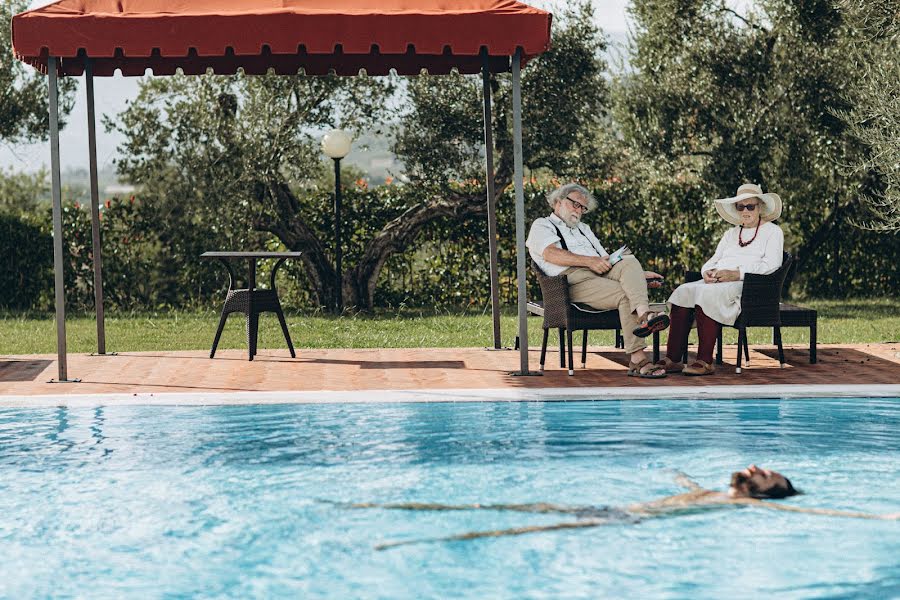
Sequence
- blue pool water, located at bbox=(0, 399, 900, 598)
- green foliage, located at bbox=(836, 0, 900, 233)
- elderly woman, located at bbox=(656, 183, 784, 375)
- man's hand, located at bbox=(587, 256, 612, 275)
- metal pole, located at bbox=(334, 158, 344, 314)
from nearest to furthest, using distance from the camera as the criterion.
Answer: blue pool water, located at bbox=(0, 399, 900, 598) → man's hand, located at bbox=(587, 256, 612, 275) → elderly woman, located at bbox=(656, 183, 784, 375) → green foliage, located at bbox=(836, 0, 900, 233) → metal pole, located at bbox=(334, 158, 344, 314)

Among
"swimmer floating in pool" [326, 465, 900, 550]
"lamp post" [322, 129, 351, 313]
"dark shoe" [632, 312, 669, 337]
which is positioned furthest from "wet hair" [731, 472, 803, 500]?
"lamp post" [322, 129, 351, 313]

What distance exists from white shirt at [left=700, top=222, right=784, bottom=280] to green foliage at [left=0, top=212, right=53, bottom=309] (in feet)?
33.1

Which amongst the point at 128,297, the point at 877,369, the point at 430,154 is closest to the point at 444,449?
the point at 877,369

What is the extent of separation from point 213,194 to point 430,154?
2654 millimetres

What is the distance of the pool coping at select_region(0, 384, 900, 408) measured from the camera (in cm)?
739

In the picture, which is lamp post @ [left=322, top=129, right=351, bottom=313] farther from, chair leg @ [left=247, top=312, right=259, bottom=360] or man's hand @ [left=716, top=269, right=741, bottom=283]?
man's hand @ [left=716, top=269, right=741, bottom=283]

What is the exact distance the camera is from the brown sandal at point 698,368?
827 cm

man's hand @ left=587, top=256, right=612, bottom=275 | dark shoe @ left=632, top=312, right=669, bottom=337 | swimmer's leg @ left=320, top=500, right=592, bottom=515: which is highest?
man's hand @ left=587, top=256, right=612, bottom=275

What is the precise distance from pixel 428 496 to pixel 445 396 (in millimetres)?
2146

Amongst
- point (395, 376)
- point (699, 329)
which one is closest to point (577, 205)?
point (699, 329)

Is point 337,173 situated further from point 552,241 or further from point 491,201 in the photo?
point 552,241

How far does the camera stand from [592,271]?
822cm

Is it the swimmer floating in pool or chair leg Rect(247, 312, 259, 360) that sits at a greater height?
chair leg Rect(247, 312, 259, 360)

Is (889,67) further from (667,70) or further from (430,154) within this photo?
(430,154)
